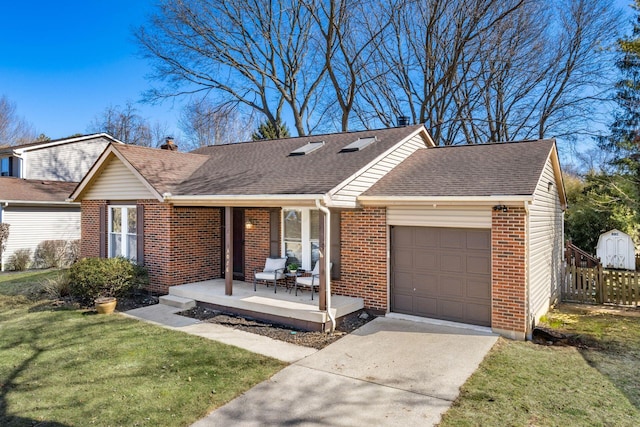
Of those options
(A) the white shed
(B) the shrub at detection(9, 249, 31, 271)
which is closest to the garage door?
(A) the white shed

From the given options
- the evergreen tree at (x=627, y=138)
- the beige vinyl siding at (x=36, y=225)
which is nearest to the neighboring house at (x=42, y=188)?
the beige vinyl siding at (x=36, y=225)

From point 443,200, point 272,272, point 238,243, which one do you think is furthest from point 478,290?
point 238,243

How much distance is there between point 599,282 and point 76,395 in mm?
11858

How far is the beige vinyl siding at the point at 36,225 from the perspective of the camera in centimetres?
1747

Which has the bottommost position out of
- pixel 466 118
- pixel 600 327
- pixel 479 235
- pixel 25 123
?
pixel 600 327

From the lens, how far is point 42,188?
64.6ft

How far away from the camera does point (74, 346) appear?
271 inches

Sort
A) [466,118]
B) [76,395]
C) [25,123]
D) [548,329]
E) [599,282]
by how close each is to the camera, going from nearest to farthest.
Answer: [76,395] < [548,329] < [599,282] < [466,118] < [25,123]

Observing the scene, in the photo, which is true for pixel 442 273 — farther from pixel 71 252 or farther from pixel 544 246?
pixel 71 252

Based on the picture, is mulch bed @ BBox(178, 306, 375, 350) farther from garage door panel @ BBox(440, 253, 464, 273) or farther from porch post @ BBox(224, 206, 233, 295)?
garage door panel @ BBox(440, 253, 464, 273)

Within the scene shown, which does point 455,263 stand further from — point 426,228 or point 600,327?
point 600,327

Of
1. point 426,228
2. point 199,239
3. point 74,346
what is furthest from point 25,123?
point 426,228

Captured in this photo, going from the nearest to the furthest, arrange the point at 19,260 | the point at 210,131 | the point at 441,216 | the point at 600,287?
1. the point at 441,216
2. the point at 600,287
3. the point at 19,260
4. the point at 210,131

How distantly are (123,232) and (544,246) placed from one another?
37.9 ft
